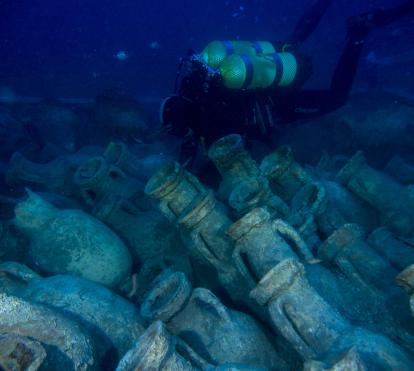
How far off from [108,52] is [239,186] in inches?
1025

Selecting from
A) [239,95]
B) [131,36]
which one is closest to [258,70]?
[239,95]

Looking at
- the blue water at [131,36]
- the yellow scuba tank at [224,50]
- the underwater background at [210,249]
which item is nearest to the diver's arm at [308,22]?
the underwater background at [210,249]

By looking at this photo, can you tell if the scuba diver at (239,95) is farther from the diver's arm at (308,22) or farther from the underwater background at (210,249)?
the diver's arm at (308,22)

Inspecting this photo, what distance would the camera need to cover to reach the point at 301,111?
605cm

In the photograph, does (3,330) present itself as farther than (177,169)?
No

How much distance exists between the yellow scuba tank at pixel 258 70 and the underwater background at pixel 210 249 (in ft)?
3.16

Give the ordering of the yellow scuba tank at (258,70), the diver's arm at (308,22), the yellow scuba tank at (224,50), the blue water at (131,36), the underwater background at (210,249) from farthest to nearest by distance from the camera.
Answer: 1. the blue water at (131,36)
2. the diver's arm at (308,22)
3. the yellow scuba tank at (224,50)
4. the yellow scuba tank at (258,70)
5. the underwater background at (210,249)

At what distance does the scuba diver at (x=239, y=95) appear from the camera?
4.99m

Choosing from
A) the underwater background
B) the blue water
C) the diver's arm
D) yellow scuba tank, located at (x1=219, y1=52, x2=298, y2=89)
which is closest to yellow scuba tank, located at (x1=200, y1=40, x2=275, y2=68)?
yellow scuba tank, located at (x1=219, y1=52, x2=298, y2=89)

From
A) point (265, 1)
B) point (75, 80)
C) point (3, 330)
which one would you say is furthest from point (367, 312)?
point (265, 1)

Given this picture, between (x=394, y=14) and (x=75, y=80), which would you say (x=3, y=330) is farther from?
(x=75, y=80)

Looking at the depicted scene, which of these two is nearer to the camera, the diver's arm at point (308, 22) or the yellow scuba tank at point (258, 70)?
the yellow scuba tank at point (258, 70)

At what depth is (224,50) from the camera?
5.66 meters

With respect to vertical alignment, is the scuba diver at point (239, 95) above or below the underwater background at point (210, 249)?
above
